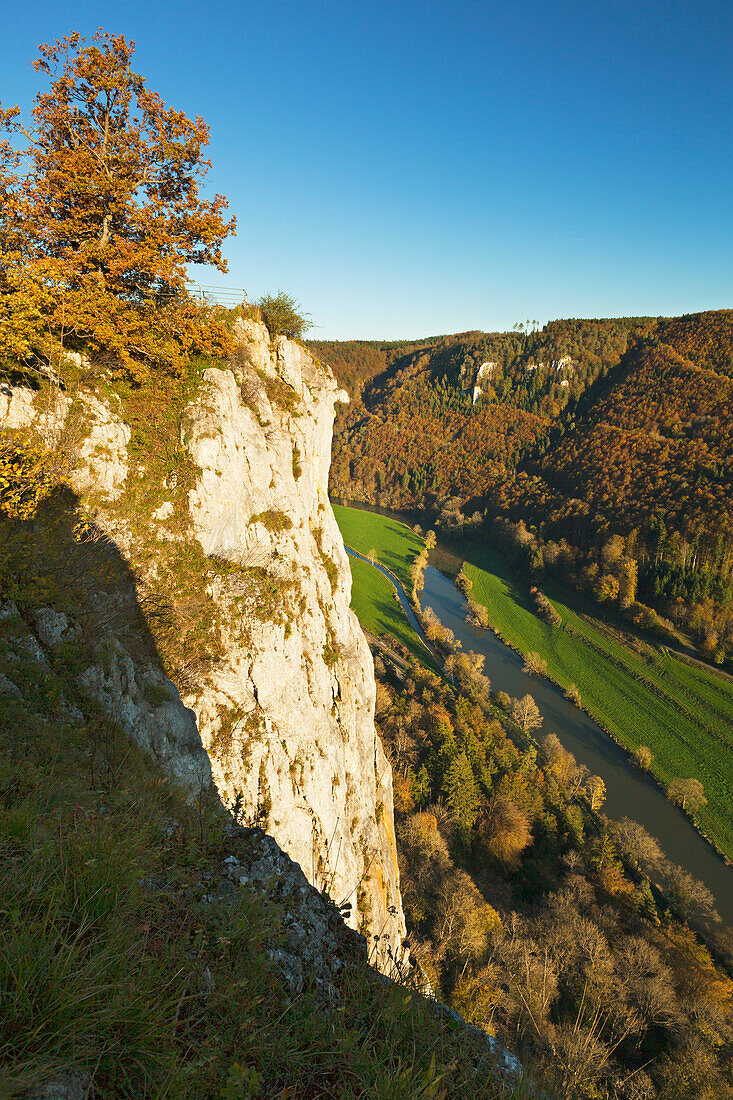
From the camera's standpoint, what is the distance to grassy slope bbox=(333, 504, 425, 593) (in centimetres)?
7025

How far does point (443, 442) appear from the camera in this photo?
126000 millimetres

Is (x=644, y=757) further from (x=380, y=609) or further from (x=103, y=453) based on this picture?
(x=103, y=453)

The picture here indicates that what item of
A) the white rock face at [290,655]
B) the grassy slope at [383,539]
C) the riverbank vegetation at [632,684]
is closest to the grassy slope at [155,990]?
the white rock face at [290,655]

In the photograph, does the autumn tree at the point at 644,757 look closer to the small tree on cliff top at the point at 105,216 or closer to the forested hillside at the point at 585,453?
the forested hillside at the point at 585,453

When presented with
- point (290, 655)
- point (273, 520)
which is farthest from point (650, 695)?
point (273, 520)

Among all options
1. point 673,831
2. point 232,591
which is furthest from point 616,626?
point 232,591

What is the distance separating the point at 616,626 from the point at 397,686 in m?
34.2

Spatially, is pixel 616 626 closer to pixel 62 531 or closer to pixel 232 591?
pixel 232 591

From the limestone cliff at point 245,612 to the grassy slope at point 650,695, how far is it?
29.4m

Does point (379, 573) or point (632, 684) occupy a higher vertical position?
point (379, 573)

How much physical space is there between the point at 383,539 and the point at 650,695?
48.0m

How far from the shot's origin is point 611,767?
34.6 metres

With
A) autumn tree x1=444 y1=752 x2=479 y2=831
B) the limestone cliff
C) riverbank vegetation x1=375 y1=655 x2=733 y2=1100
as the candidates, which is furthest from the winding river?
the limestone cliff

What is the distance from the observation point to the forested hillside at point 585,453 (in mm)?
57312
